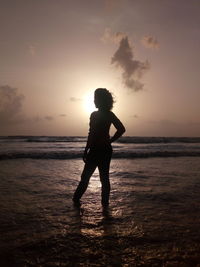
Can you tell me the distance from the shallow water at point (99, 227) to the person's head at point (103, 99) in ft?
6.48

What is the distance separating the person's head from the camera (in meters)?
5.05

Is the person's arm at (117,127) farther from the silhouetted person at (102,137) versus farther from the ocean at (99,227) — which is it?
the ocean at (99,227)

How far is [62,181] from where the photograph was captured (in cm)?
772

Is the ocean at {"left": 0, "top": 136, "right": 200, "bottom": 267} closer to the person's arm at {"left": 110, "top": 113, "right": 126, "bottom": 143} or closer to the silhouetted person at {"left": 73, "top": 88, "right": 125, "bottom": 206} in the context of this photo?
the silhouetted person at {"left": 73, "top": 88, "right": 125, "bottom": 206}

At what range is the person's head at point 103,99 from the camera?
505 centimetres

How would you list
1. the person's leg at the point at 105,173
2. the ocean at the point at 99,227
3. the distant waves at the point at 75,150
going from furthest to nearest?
the distant waves at the point at 75,150 < the person's leg at the point at 105,173 < the ocean at the point at 99,227

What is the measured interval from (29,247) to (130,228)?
58.5 inches

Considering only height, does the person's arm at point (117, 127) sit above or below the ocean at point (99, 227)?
above

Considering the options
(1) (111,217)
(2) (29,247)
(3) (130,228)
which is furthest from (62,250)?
(1) (111,217)

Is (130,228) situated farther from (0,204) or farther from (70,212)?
(0,204)

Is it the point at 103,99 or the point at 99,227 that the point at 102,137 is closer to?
the point at 103,99

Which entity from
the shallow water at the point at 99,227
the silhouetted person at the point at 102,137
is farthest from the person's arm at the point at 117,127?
the shallow water at the point at 99,227

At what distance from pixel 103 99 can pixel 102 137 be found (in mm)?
750

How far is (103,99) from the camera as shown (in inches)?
199
